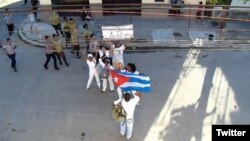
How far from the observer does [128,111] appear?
9734 millimetres

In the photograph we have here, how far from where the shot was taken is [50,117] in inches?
464

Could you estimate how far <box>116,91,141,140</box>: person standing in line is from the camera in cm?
956

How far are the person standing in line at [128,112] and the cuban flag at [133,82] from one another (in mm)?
286

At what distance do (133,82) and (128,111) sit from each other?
124cm

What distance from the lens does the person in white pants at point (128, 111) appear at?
376 inches

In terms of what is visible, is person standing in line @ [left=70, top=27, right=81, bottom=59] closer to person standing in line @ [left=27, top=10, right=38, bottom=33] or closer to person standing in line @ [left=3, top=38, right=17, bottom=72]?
person standing in line @ [left=3, top=38, right=17, bottom=72]

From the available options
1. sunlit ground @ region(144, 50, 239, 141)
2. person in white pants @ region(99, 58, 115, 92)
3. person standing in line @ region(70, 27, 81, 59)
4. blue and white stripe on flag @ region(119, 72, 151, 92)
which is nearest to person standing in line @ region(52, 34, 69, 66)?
person standing in line @ region(70, 27, 81, 59)

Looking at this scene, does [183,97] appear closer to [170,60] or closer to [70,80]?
[170,60]

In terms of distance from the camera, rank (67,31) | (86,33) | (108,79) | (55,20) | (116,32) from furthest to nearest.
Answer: (55,20)
(116,32)
(67,31)
(86,33)
(108,79)

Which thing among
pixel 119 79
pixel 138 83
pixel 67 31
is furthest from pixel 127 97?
pixel 67 31

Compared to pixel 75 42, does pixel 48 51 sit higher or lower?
lower

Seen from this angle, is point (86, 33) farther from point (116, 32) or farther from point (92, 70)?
point (92, 70)

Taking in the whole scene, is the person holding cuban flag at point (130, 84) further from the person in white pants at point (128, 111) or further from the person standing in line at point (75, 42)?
the person standing in line at point (75, 42)

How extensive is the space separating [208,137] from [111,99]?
3.59 m
